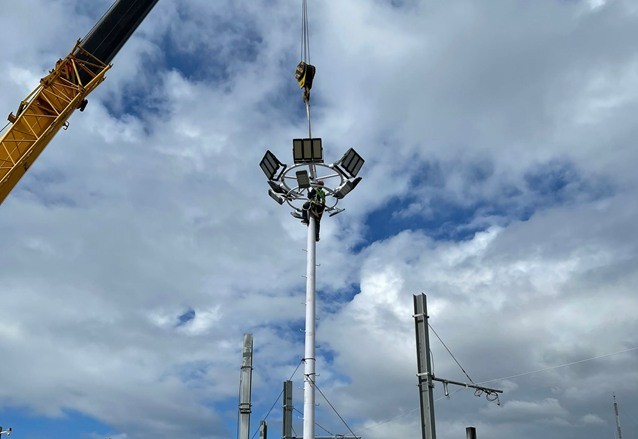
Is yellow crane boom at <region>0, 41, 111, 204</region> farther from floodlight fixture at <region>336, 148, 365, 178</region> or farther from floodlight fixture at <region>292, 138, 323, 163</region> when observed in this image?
floodlight fixture at <region>336, 148, 365, 178</region>

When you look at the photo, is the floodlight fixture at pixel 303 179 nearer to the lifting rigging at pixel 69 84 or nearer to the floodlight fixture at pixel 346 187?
the floodlight fixture at pixel 346 187

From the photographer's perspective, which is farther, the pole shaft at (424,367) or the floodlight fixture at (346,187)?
the floodlight fixture at (346,187)

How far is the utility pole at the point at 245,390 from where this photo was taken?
19.7 meters

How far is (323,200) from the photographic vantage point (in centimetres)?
2847

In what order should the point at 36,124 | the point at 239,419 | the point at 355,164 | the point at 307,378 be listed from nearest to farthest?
the point at 239,419 → the point at 307,378 → the point at 355,164 → the point at 36,124

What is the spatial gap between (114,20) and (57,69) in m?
3.28

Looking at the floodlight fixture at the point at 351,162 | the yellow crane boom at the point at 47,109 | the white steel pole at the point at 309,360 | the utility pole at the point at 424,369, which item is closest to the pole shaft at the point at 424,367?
the utility pole at the point at 424,369

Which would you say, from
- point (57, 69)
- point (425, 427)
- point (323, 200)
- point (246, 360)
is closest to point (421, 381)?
point (425, 427)

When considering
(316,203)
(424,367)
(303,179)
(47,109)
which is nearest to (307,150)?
(303,179)

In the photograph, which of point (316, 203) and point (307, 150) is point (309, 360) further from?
point (307, 150)

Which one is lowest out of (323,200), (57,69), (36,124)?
(323,200)

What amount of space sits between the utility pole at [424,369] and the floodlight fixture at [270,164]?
8.83m

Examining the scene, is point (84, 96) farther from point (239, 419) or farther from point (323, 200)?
point (239, 419)

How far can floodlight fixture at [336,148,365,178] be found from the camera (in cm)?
2761
